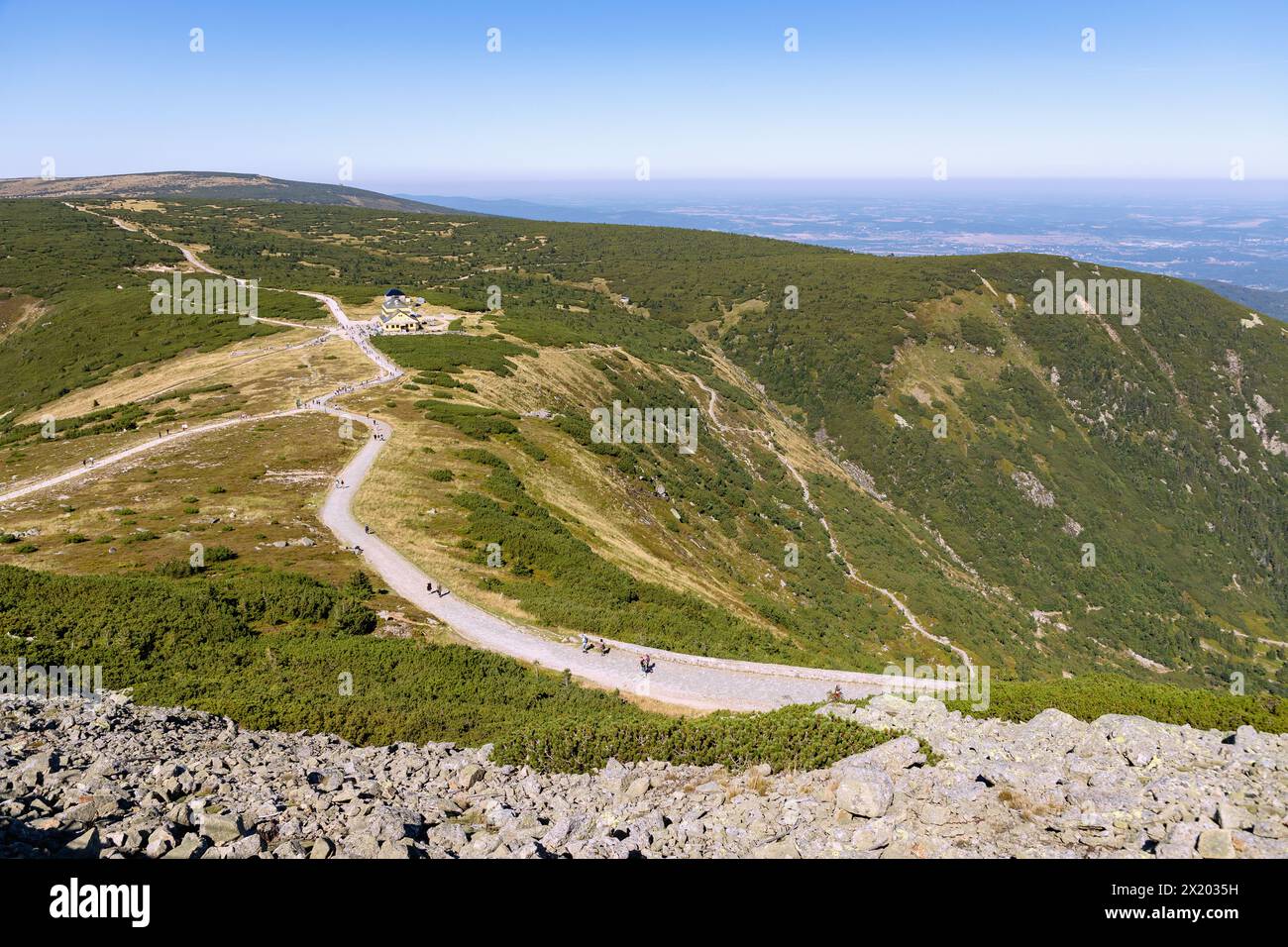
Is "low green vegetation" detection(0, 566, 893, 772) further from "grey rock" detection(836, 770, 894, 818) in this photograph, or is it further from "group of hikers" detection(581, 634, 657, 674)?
"group of hikers" detection(581, 634, 657, 674)

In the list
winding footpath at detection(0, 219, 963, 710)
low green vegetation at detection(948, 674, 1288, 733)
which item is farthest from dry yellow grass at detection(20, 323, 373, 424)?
low green vegetation at detection(948, 674, 1288, 733)

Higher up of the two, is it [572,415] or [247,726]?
[572,415]

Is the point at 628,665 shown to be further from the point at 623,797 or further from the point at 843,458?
the point at 843,458

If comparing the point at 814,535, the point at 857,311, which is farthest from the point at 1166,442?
the point at 814,535

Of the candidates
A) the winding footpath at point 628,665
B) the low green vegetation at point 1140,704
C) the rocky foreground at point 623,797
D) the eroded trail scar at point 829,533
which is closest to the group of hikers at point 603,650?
the winding footpath at point 628,665

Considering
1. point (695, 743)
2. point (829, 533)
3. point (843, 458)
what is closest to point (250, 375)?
point (695, 743)

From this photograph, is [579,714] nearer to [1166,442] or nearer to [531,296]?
[531,296]

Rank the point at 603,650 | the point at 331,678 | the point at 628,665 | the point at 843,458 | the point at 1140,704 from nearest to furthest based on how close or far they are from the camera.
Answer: the point at 1140,704
the point at 331,678
the point at 628,665
the point at 603,650
the point at 843,458
